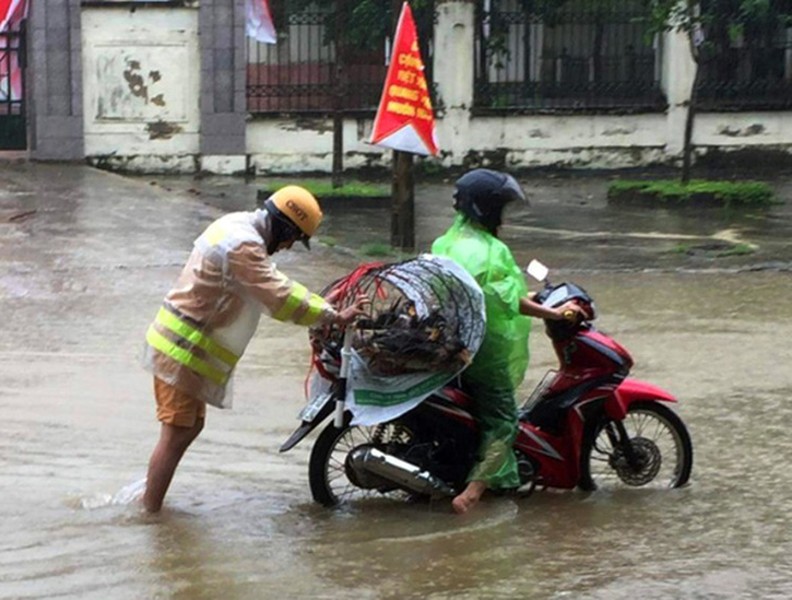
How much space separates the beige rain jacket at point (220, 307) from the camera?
6246mm

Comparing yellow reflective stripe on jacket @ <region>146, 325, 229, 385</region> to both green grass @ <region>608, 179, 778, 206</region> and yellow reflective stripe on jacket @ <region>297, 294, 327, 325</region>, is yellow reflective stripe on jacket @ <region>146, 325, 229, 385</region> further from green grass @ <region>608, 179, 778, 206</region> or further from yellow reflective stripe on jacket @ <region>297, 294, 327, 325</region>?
green grass @ <region>608, 179, 778, 206</region>

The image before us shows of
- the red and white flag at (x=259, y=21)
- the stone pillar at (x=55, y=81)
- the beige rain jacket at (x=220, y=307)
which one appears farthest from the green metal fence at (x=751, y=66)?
the beige rain jacket at (x=220, y=307)

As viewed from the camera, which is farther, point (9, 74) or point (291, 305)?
point (9, 74)

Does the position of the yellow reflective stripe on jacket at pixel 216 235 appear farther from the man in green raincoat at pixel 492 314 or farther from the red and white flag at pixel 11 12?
the red and white flag at pixel 11 12

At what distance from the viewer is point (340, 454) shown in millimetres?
6809

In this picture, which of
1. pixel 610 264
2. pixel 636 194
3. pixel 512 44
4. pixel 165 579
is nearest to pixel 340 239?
pixel 610 264

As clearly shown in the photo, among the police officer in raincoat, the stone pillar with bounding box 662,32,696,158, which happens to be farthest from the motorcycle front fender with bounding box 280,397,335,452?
the stone pillar with bounding box 662,32,696,158

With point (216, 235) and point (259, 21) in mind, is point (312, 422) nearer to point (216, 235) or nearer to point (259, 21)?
point (216, 235)

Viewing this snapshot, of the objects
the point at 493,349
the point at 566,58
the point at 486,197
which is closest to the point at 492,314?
the point at 493,349

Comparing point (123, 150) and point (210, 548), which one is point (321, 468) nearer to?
point (210, 548)

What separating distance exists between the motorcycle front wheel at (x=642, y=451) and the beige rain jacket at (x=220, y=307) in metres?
1.52

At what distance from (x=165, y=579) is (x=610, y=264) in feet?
30.3

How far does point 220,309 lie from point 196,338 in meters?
0.16

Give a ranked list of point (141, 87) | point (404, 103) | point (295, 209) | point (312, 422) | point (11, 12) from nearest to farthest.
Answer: point (295, 209) → point (312, 422) → point (404, 103) → point (11, 12) → point (141, 87)
